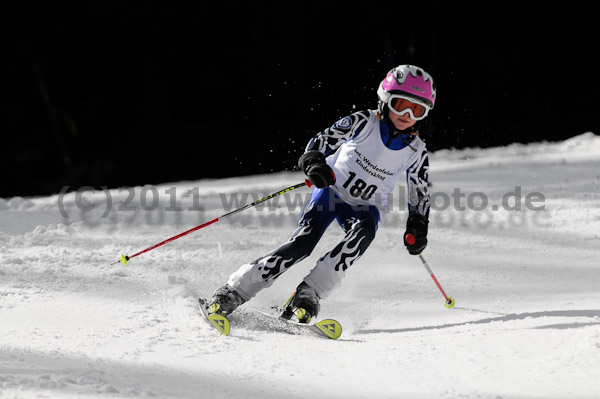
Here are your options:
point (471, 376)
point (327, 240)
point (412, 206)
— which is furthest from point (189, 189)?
point (471, 376)

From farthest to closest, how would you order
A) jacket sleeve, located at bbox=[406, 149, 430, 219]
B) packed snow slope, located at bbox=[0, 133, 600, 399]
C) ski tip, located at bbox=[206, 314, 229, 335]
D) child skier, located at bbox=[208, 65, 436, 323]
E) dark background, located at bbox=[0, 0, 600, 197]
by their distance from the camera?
dark background, located at bbox=[0, 0, 600, 197] → jacket sleeve, located at bbox=[406, 149, 430, 219] → child skier, located at bbox=[208, 65, 436, 323] → ski tip, located at bbox=[206, 314, 229, 335] → packed snow slope, located at bbox=[0, 133, 600, 399]

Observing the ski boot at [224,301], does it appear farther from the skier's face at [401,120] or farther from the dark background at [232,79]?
the dark background at [232,79]

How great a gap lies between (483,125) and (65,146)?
7.24m

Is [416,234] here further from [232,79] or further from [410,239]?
[232,79]

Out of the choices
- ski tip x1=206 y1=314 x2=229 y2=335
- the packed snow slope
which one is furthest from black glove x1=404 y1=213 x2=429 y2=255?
ski tip x1=206 y1=314 x2=229 y2=335

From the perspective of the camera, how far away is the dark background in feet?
38.4

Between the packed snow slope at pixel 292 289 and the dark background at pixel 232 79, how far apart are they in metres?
4.73

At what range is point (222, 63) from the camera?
1262 cm

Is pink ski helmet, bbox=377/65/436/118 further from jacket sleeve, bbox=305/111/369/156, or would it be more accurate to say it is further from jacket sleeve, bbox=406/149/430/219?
jacket sleeve, bbox=406/149/430/219

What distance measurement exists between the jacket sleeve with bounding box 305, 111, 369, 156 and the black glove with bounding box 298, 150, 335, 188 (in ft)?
0.48

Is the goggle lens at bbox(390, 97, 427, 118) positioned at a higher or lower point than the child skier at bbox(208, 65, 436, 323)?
higher

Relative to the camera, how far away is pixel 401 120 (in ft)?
11.3

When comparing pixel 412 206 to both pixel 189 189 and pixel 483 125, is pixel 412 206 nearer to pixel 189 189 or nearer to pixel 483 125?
pixel 189 189

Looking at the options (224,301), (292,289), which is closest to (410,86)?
(224,301)
